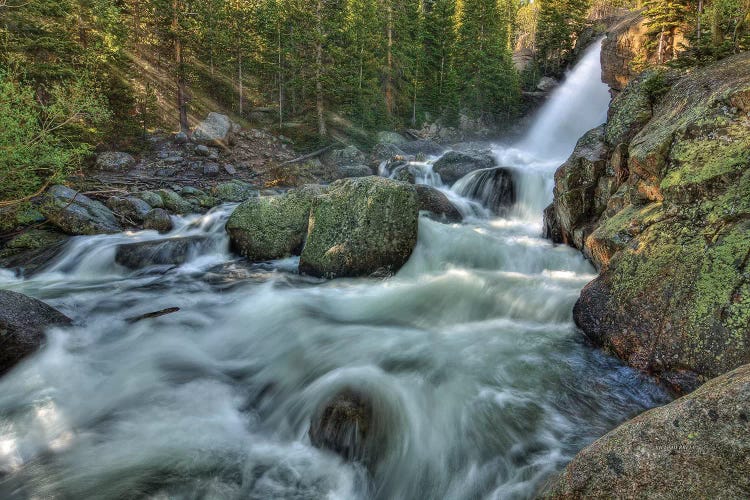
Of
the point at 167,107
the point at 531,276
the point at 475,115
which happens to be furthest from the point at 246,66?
the point at 531,276

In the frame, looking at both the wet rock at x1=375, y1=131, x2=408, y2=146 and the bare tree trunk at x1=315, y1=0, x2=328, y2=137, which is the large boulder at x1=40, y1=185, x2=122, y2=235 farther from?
the wet rock at x1=375, y1=131, x2=408, y2=146

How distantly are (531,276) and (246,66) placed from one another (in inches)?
1308

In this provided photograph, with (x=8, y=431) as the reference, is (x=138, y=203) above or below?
above

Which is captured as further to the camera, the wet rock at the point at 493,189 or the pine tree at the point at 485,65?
the pine tree at the point at 485,65

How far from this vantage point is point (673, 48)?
15.5 metres

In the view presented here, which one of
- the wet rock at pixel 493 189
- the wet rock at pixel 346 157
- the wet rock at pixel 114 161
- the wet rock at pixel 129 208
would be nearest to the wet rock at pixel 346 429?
the wet rock at pixel 129 208

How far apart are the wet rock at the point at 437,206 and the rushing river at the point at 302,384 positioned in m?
3.56

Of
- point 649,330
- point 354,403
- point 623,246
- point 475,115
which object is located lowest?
point 354,403

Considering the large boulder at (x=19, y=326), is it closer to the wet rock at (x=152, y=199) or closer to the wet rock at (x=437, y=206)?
the wet rock at (x=152, y=199)

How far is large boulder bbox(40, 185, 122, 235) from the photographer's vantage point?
10.0 meters

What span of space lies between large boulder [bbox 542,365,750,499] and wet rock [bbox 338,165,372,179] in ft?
61.0

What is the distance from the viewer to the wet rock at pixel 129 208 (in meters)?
11.5

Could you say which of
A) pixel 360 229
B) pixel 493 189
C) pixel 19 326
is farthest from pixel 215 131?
pixel 19 326

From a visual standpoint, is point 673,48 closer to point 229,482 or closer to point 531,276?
point 531,276
